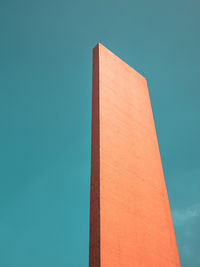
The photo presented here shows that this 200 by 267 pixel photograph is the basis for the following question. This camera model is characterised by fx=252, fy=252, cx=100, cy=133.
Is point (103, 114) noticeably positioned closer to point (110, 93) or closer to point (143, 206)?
point (110, 93)

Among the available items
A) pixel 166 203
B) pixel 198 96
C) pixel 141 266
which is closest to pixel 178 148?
pixel 198 96

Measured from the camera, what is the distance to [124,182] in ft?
16.7

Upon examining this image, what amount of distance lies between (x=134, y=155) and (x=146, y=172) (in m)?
0.51

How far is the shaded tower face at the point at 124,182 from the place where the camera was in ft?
13.7

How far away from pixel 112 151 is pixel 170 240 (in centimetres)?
226

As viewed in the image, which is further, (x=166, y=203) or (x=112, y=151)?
(x=166, y=203)

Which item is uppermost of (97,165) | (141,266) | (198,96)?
(198,96)

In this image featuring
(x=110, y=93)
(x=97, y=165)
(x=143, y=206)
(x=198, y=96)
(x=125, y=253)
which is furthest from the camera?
(x=198, y=96)

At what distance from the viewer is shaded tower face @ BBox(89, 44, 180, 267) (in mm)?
4180

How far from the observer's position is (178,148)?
2848 cm

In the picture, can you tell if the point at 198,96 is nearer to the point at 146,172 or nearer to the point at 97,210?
the point at 146,172

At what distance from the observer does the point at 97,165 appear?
4.77 metres

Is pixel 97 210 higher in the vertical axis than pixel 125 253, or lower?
higher

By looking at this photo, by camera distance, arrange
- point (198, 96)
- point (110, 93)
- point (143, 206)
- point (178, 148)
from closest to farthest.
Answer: point (143, 206) < point (110, 93) < point (198, 96) < point (178, 148)
